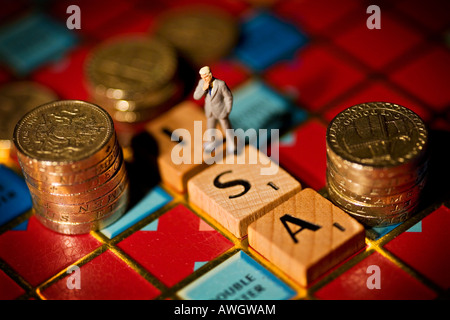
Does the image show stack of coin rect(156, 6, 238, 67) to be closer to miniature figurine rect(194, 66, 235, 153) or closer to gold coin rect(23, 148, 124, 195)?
miniature figurine rect(194, 66, 235, 153)

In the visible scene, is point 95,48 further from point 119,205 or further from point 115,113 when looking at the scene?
point 119,205

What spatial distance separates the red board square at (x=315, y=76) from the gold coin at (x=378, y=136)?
53 centimetres

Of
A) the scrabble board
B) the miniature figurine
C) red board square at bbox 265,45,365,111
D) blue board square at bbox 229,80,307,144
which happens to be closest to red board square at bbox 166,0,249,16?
the scrabble board

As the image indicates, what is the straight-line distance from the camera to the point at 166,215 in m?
2.37

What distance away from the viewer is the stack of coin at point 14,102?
106 inches

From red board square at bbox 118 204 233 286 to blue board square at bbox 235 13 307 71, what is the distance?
0.86 metres

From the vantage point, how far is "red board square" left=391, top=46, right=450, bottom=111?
2691 millimetres

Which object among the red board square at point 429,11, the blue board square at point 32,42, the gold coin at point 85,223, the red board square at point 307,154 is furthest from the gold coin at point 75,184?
the red board square at point 429,11

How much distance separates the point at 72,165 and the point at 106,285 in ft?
1.27

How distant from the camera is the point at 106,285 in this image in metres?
2.18

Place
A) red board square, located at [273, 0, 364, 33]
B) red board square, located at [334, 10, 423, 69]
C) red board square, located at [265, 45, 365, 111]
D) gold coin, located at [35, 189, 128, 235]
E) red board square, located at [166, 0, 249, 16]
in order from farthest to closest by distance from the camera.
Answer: red board square, located at [166, 0, 249, 16], red board square, located at [273, 0, 364, 33], red board square, located at [334, 10, 423, 69], red board square, located at [265, 45, 365, 111], gold coin, located at [35, 189, 128, 235]

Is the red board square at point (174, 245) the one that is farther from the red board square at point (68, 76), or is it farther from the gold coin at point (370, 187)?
the red board square at point (68, 76)
